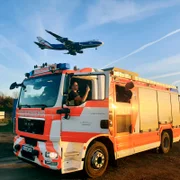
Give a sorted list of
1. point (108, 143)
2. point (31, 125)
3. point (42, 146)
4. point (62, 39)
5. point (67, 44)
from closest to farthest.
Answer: point (42, 146) < point (31, 125) < point (108, 143) < point (62, 39) < point (67, 44)

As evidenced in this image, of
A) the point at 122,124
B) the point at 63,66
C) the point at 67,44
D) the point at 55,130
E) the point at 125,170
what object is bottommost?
the point at 125,170

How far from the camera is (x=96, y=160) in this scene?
17.9 ft

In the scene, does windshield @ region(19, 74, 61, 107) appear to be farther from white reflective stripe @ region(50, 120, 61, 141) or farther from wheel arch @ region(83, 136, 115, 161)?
wheel arch @ region(83, 136, 115, 161)

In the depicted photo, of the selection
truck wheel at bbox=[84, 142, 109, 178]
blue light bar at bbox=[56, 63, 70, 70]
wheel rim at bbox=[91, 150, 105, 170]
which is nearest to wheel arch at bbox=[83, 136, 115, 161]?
truck wheel at bbox=[84, 142, 109, 178]

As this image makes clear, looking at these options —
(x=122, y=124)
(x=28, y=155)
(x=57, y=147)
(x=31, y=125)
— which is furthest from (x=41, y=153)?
(x=122, y=124)

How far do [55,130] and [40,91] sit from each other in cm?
123

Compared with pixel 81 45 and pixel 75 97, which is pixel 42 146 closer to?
pixel 75 97

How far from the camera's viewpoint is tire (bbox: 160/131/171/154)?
856cm

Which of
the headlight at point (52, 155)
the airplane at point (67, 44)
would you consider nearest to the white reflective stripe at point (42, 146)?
the headlight at point (52, 155)

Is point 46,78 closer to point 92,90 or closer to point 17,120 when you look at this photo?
point 92,90

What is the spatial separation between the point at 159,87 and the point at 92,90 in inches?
170

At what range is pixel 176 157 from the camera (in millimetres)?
8188

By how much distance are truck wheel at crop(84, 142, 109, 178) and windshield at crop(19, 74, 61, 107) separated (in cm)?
156

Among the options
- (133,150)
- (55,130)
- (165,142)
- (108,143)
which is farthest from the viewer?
(165,142)
